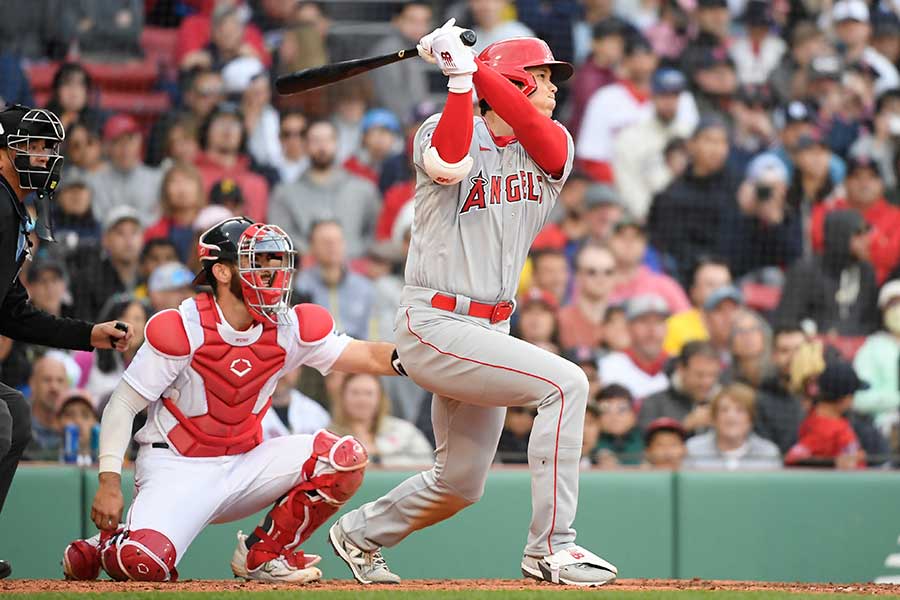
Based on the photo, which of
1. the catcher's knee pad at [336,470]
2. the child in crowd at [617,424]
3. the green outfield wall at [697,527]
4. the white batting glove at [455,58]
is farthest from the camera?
the child in crowd at [617,424]

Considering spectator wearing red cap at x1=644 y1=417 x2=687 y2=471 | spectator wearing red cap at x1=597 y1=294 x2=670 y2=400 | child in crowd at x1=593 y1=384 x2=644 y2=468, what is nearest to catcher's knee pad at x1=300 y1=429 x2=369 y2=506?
spectator wearing red cap at x1=644 y1=417 x2=687 y2=471

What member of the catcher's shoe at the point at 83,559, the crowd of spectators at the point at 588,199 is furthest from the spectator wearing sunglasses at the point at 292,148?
the catcher's shoe at the point at 83,559

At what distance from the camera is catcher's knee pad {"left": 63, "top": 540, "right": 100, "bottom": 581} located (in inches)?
184

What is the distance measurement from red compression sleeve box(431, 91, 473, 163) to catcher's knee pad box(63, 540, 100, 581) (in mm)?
1818

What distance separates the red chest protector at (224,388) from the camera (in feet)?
15.4

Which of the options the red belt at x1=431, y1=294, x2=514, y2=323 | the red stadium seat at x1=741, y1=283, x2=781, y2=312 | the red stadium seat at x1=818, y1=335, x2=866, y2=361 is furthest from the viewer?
the red stadium seat at x1=741, y1=283, x2=781, y2=312

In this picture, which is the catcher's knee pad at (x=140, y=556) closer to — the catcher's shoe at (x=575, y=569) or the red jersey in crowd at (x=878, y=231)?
the catcher's shoe at (x=575, y=569)

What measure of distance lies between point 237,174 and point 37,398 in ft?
6.95

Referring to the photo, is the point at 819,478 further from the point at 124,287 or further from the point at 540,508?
the point at 124,287

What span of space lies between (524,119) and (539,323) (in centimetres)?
329

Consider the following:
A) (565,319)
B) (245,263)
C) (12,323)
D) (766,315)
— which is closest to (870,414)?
(766,315)

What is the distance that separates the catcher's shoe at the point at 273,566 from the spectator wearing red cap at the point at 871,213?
480 centimetres

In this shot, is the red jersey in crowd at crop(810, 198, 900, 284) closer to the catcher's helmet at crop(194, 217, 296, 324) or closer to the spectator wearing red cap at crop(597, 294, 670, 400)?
the spectator wearing red cap at crop(597, 294, 670, 400)

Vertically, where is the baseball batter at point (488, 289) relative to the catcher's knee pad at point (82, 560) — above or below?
above
